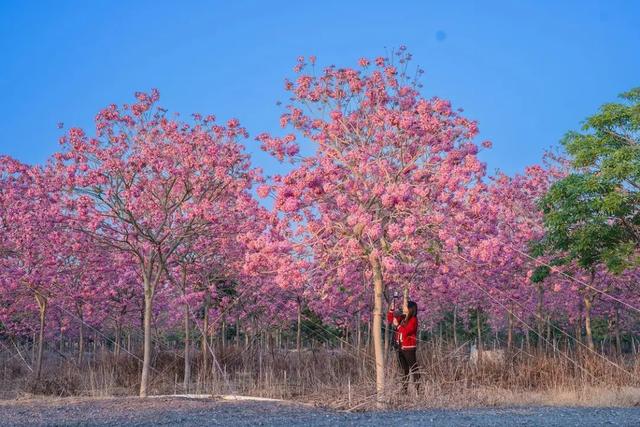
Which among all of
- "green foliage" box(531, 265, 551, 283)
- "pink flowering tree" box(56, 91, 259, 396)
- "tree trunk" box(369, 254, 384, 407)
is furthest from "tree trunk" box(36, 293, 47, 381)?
"green foliage" box(531, 265, 551, 283)

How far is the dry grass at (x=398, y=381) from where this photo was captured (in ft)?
39.1

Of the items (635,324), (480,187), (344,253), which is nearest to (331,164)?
(344,253)

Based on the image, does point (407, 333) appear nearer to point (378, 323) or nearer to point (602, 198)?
point (378, 323)

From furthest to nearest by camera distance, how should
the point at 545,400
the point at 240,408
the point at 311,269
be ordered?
1. the point at 545,400
2. the point at 311,269
3. the point at 240,408

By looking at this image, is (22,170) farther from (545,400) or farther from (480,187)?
(545,400)

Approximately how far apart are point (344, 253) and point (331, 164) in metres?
1.44

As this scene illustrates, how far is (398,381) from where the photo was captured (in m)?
12.4

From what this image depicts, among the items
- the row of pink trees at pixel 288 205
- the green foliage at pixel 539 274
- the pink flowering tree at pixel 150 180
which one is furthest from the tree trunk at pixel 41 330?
the green foliage at pixel 539 274

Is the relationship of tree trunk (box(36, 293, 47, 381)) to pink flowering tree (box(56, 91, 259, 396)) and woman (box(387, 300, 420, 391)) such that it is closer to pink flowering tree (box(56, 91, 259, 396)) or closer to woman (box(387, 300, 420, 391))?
pink flowering tree (box(56, 91, 259, 396))

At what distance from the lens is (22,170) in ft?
51.5

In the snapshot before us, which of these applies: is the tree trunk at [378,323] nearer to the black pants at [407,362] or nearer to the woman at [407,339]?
the black pants at [407,362]

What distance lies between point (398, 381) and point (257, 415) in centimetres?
338

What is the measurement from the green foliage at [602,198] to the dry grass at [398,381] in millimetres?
3784

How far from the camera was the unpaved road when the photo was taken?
866cm
